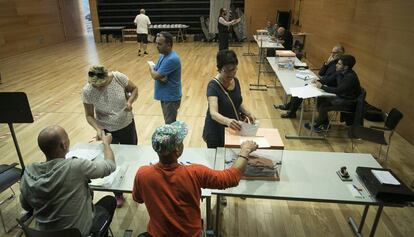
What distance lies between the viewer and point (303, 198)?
206cm

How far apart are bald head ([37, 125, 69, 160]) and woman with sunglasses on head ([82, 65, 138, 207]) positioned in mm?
834

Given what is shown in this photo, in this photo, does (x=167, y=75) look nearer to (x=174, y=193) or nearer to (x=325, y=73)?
(x=174, y=193)

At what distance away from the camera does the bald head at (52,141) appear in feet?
5.57

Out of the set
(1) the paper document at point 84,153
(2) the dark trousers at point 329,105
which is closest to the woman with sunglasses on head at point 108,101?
(1) the paper document at point 84,153

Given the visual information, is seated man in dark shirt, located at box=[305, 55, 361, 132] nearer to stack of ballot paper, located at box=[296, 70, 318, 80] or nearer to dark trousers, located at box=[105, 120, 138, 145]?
stack of ballot paper, located at box=[296, 70, 318, 80]

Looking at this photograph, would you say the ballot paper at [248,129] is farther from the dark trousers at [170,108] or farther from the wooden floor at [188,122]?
the dark trousers at [170,108]

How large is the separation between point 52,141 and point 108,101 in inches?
43.4

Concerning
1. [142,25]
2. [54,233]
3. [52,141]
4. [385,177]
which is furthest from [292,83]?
[142,25]

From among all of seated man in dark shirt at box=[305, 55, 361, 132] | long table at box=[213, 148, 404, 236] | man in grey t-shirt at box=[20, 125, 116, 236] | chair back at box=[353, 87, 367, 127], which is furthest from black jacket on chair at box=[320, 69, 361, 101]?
man in grey t-shirt at box=[20, 125, 116, 236]

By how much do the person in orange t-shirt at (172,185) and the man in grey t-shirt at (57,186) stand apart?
400 mm

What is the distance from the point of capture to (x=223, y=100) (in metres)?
2.50

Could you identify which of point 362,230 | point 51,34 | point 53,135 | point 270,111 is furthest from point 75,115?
point 51,34

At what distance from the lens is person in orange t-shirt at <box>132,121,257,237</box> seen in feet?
4.95

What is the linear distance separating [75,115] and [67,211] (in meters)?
4.25
